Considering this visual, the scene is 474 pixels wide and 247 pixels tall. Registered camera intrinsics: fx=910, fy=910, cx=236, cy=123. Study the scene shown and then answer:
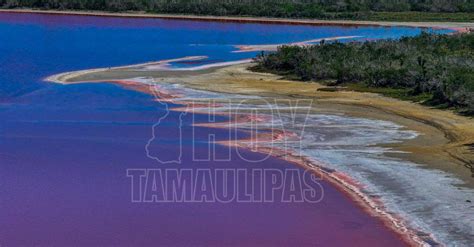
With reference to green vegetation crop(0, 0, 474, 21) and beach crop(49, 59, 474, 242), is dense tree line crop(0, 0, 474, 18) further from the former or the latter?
beach crop(49, 59, 474, 242)

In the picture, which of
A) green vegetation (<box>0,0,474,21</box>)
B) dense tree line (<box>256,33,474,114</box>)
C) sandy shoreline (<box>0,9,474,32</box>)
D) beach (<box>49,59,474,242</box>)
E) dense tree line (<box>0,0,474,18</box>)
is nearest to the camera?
beach (<box>49,59,474,242</box>)

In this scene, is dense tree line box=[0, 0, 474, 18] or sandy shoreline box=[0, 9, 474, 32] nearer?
sandy shoreline box=[0, 9, 474, 32]

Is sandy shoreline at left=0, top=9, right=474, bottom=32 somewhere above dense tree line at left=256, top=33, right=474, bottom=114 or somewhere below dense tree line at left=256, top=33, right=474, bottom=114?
below

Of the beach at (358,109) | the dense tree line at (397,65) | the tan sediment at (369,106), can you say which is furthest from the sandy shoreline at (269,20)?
Result: the tan sediment at (369,106)

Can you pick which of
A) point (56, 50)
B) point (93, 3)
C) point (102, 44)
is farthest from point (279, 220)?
point (93, 3)

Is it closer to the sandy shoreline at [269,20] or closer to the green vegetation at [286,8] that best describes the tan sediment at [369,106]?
the sandy shoreline at [269,20]

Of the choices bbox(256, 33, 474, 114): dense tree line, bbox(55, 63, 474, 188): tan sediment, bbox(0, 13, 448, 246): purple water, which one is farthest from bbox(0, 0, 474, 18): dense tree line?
bbox(0, 13, 448, 246): purple water

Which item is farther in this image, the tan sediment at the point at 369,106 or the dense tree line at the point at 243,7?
the dense tree line at the point at 243,7

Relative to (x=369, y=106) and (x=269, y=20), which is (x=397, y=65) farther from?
(x=269, y=20)
